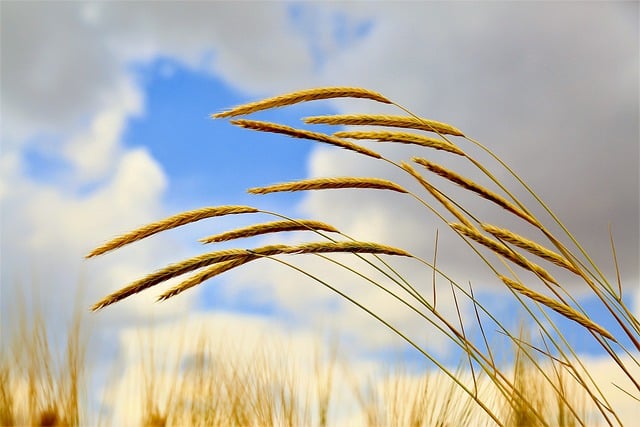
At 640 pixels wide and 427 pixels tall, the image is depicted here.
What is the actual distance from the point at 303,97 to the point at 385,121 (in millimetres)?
272

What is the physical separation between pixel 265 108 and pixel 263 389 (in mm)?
1179

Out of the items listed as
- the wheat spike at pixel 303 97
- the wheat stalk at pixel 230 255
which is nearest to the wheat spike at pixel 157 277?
the wheat stalk at pixel 230 255

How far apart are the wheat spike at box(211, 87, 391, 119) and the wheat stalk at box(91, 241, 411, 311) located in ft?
1.27

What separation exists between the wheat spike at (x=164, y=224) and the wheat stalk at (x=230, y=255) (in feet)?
0.34

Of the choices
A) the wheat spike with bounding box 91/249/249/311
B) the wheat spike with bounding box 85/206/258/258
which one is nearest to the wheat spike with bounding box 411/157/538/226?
the wheat spike with bounding box 85/206/258/258

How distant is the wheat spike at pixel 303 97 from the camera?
1.88 meters

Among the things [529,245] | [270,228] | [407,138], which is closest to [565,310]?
[529,245]

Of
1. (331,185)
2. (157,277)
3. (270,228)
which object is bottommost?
(157,277)

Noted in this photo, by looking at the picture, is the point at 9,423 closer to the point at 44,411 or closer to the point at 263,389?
the point at 44,411

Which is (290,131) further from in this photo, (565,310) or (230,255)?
(565,310)

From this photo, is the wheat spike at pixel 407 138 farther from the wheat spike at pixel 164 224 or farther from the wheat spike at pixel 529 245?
the wheat spike at pixel 164 224

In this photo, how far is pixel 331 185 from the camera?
6.47 ft

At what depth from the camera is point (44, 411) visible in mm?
2062

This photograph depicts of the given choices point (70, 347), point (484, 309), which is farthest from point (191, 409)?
point (484, 309)
